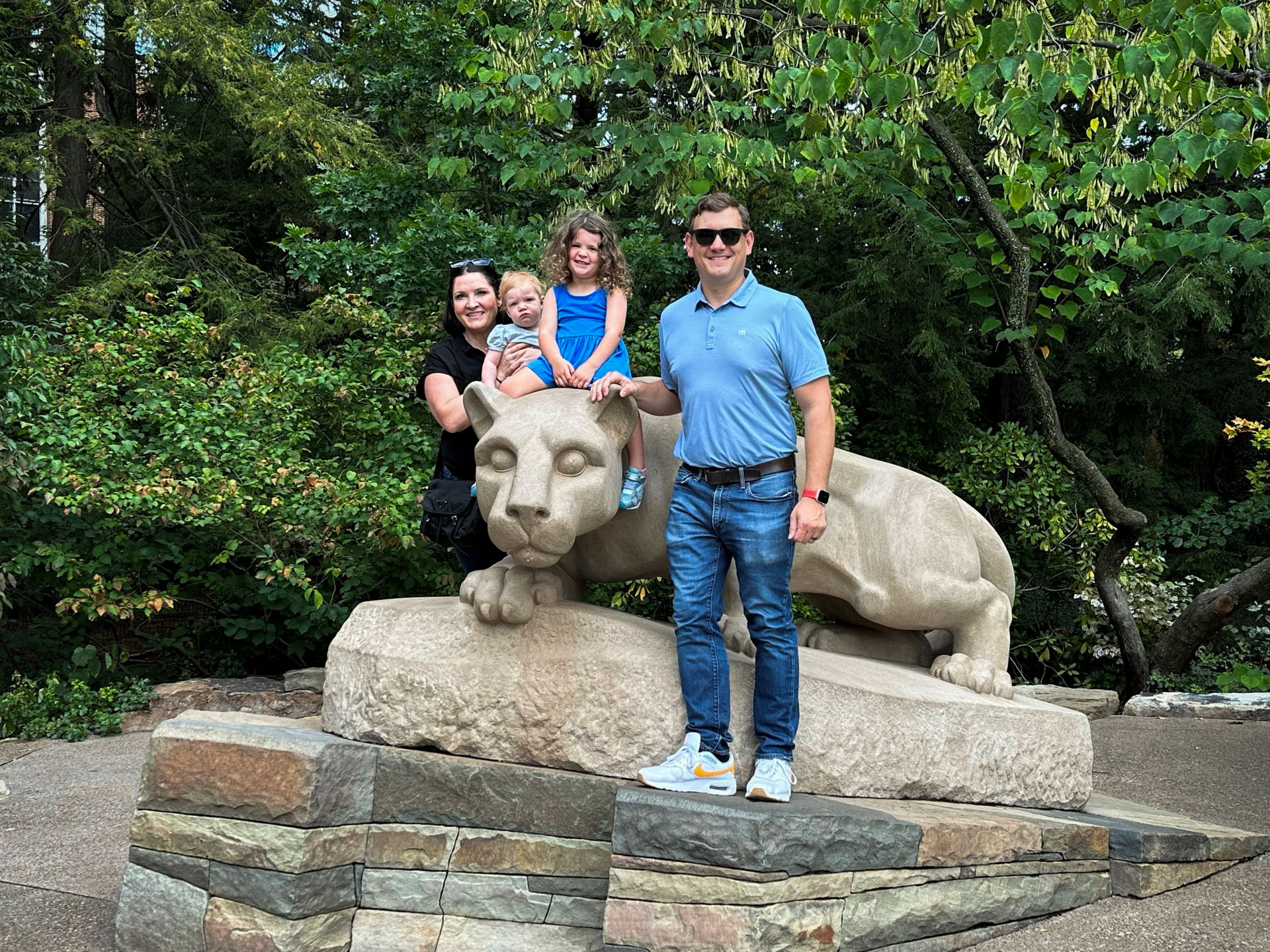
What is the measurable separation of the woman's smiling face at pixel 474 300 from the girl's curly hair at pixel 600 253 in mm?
326

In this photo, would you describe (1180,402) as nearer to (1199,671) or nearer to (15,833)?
(1199,671)

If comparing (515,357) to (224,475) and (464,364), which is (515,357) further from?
(224,475)

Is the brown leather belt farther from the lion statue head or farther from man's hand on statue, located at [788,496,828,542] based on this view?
the lion statue head

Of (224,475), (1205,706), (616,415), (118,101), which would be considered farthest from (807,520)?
(118,101)

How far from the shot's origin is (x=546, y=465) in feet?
10.2

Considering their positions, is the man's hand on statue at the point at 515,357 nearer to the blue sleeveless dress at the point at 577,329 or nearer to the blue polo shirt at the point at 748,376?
the blue sleeveless dress at the point at 577,329

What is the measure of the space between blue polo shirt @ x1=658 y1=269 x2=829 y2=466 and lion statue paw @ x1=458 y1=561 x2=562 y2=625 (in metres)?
0.60

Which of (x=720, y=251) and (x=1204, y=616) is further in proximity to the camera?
(x=1204, y=616)

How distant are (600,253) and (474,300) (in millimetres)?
547

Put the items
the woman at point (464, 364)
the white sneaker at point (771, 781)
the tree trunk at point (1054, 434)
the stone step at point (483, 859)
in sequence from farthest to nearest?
1. the tree trunk at point (1054, 434)
2. the woman at point (464, 364)
3. the white sneaker at point (771, 781)
4. the stone step at point (483, 859)

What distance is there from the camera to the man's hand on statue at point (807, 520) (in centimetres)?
305

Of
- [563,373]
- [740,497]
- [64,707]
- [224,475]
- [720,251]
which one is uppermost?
[720,251]

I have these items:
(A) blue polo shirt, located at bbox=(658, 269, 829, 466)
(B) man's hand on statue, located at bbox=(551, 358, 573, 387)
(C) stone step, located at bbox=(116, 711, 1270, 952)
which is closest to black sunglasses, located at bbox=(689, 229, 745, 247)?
(A) blue polo shirt, located at bbox=(658, 269, 829, 466)

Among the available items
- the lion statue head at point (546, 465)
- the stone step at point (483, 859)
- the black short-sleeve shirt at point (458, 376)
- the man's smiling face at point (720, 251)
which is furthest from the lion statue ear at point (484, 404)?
the stone step at point (483, 859)
